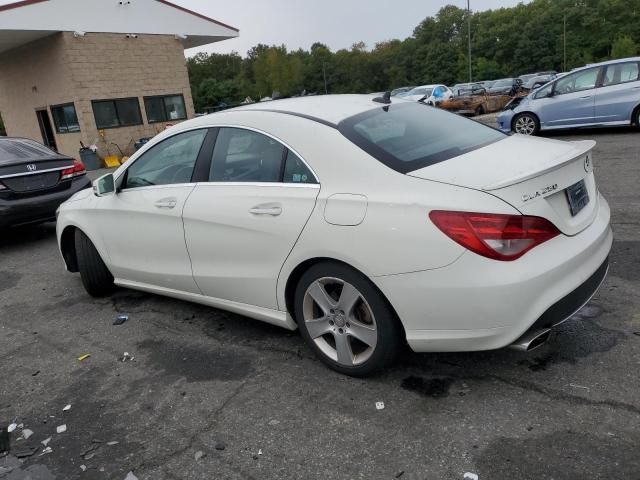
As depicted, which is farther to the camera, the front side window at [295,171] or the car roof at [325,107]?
the car roof at [325,107]

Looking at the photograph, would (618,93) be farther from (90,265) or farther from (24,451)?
(24,451)

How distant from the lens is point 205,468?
2.52m

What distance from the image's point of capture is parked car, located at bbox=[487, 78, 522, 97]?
80.7ft

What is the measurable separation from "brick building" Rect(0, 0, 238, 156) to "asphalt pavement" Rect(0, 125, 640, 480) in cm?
1746

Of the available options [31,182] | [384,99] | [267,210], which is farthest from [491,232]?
[31,182]

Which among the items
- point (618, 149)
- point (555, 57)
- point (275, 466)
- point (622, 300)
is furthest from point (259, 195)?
point (555, 57)

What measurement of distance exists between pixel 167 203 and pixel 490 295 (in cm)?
239

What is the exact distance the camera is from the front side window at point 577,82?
11455 mm

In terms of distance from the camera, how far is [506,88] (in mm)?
25969

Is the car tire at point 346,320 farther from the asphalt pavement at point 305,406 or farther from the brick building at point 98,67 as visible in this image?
the brick building at point 98,67

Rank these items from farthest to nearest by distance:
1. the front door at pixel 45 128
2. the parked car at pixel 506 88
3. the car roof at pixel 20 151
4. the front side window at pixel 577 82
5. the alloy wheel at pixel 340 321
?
the parked car at pixel 506 88 < the front door at pixel 45 128 < the front side window at pixel 577 82 < the car roof at pixel 20 151 < the alloy wheel at pixel 340 321

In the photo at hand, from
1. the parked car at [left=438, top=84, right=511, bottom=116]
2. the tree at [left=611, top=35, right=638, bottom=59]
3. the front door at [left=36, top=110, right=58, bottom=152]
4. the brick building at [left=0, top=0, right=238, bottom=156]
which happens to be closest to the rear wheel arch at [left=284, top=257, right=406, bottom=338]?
the brick building at [left=0, top=0, right=238, bottom=156]

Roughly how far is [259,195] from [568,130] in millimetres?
11610

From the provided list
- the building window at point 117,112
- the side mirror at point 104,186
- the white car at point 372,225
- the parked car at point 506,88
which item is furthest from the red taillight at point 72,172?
the parked car at point 506,88
